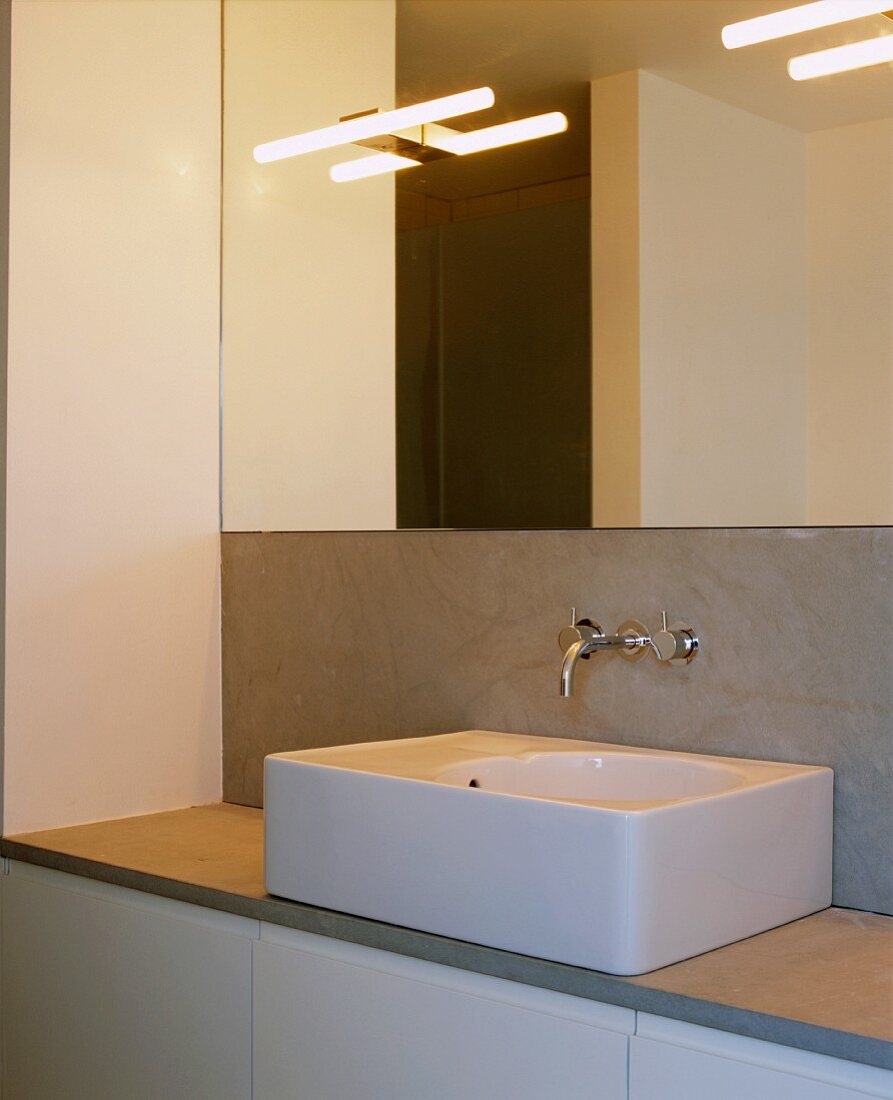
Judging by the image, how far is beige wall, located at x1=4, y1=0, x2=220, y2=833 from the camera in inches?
83.4

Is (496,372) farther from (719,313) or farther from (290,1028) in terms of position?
(290,1028)

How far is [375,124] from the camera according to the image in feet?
7.36

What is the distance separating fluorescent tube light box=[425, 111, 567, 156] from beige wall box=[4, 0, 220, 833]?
1.57 feet

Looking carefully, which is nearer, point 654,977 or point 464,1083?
point 654,977

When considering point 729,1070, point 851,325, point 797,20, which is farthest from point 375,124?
point 729,1070

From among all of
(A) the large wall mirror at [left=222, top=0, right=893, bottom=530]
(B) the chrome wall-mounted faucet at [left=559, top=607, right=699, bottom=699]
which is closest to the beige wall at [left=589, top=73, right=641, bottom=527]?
(A) the large wall mirror at [left=222, top=0, right=893, bottom=530]

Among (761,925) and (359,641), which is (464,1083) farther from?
(359,641)

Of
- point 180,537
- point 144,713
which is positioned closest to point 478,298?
point 180,537

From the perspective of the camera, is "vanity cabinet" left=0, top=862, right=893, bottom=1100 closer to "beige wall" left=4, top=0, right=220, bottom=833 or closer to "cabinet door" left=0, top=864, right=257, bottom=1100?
"cabinet door" left=0, top=864, right=257, bottom=1100

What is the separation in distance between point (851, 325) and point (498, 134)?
684 millimetres

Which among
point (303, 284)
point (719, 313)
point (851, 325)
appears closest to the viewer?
point (851, 325)

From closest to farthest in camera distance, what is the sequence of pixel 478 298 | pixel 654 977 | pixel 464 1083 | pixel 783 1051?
1. pixel 783 1051
2. pixel 654 977
3. pixel 464 1083
4. pixel 478 298

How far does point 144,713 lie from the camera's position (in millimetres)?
2287

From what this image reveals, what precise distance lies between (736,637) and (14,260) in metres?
1.24
